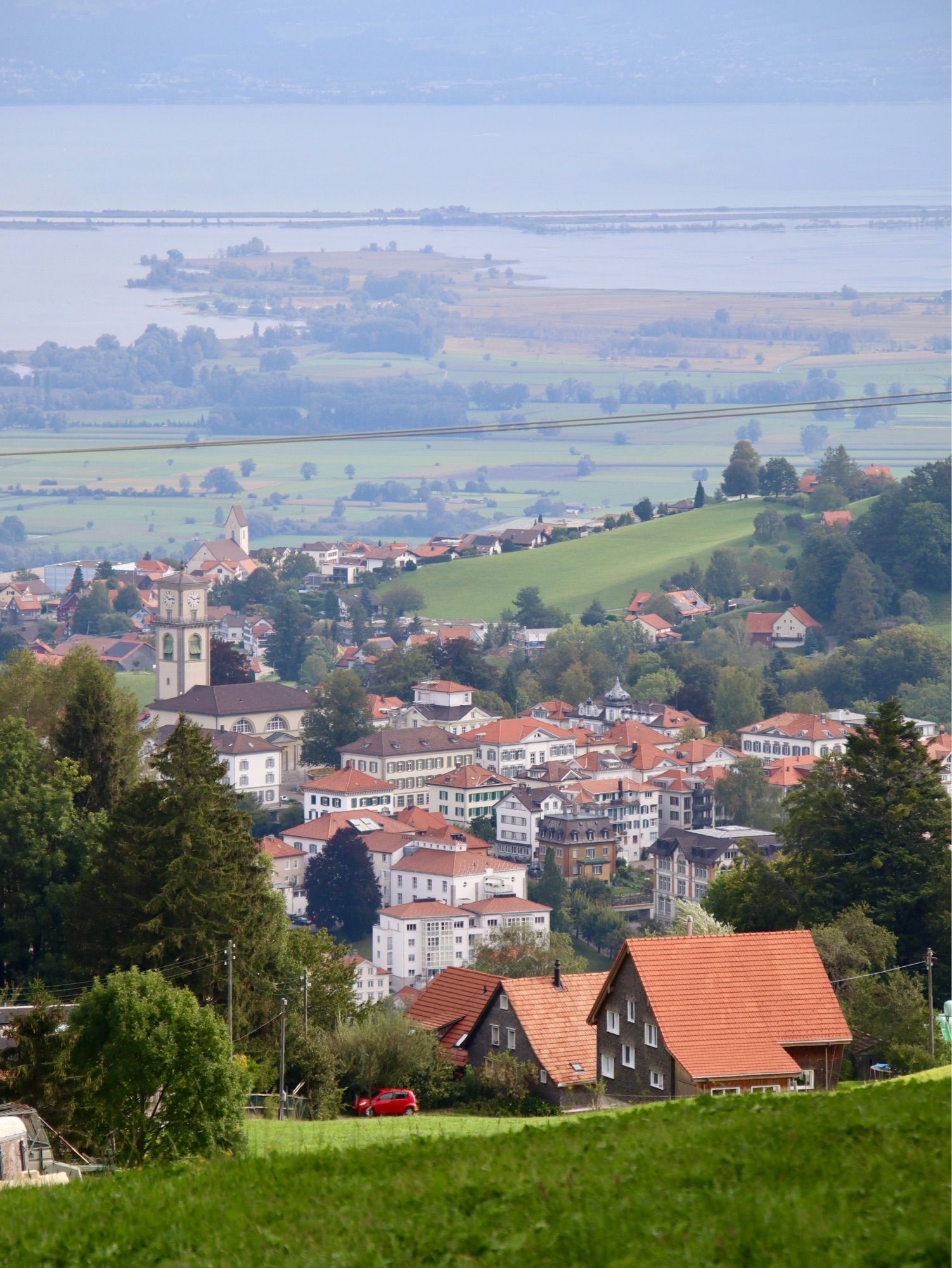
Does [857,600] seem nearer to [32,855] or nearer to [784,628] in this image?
[784,628]

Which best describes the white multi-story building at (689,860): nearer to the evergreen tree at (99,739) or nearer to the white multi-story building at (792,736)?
the white multi-story building at (792,736)

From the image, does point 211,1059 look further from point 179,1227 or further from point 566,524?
point 566,524

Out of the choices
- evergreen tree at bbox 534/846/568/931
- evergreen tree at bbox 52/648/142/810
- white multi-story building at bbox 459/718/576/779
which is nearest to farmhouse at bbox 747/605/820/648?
white multi-story building at bbox 459/718/576/779

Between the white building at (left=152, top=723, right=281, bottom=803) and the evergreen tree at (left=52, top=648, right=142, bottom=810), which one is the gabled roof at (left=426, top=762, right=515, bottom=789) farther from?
the evergreen tree at (left=52, top=648, right=142, bottom=810)

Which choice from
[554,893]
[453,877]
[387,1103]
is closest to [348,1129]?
[387,1103]

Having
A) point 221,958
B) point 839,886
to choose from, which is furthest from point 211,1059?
point 839,886

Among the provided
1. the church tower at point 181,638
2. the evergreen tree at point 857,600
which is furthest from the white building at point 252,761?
the evergreen tree at point 857,600
